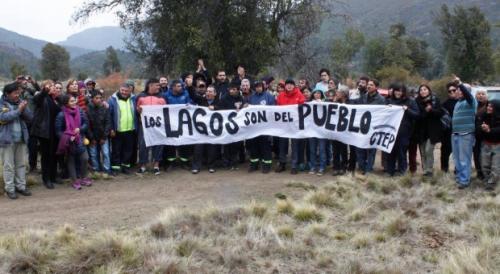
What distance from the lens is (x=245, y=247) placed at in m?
6.22

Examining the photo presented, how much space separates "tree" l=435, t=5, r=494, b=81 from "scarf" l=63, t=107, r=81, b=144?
49.9 metres

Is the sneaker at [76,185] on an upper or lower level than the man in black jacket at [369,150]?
lower

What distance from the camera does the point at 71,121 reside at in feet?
30.0

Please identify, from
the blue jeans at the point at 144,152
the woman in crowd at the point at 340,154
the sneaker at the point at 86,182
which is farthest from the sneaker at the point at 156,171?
the woman in crowd at the point at 340,154

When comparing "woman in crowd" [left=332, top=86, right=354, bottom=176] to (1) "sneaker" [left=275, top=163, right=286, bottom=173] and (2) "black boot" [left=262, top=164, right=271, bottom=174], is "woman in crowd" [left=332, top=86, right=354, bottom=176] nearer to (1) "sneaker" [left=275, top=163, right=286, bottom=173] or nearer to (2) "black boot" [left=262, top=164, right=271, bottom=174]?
(1) "sneaker" [left=275, top=163, right=286, bottom=173]

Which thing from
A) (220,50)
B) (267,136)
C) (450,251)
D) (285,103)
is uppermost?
(220,50)

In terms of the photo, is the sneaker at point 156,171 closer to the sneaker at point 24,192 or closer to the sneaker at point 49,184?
the sneaker at point 49,184

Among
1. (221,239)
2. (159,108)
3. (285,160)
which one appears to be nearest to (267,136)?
(285,160)

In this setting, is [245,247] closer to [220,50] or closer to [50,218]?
[50,218]

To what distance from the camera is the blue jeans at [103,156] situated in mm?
10109

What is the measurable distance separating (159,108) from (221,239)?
4.80m

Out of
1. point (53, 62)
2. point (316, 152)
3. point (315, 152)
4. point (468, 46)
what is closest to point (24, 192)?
point (315, 152)

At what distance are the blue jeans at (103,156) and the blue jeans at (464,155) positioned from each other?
21.4 feet

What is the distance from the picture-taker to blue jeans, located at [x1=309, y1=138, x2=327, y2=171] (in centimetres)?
1045
